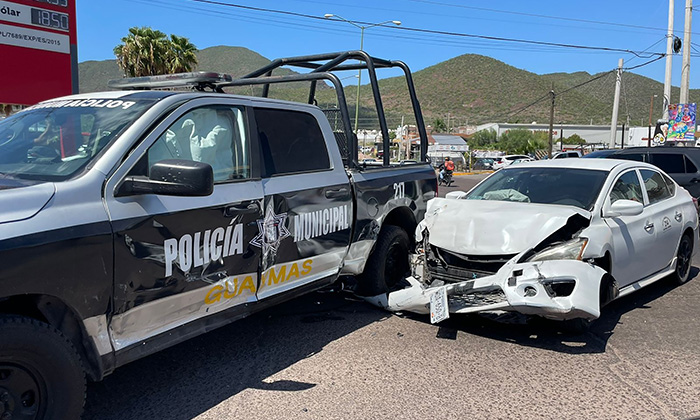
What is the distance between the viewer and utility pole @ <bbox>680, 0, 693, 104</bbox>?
23970 millimetres

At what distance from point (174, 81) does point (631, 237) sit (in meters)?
4.44

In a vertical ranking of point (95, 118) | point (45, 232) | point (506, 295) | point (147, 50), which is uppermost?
point (147, 50)

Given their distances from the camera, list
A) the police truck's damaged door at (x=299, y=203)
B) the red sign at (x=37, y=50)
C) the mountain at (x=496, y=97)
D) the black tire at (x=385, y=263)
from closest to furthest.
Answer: the police truck's damaged door at (x=299, y=203), the black tire at (x=385, y=263), the red sign at (x=37, y=50), the mountain at (x=496, y=97)

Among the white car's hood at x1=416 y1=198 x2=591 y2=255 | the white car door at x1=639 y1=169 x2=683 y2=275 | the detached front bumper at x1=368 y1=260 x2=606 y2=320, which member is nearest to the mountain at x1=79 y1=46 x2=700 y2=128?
the white car door at x1=639 y1=169 x2=683 y2=275

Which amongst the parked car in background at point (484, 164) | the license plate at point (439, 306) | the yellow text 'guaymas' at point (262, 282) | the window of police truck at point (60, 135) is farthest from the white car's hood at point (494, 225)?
the parked car in background at point (484, 164)

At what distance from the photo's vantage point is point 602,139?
101562mm

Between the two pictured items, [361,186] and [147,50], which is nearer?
[361,186]

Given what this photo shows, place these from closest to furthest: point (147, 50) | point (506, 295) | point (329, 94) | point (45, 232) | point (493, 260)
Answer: point (45, 232) → point (506, 295) → point (493, 260) → point (329, 94) → point (147, 50)

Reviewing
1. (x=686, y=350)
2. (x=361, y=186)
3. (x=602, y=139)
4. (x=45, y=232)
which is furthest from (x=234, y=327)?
(x=602, y=139)

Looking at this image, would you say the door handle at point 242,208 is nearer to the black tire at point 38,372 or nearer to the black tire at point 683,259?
the black tire at point 38,372

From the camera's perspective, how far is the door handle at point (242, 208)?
369cm

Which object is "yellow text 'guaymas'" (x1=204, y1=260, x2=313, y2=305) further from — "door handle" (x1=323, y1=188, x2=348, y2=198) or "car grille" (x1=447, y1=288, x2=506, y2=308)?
"car grille" (x1=447, y1=288, x2=506, y2=308)

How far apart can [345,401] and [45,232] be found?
207cm

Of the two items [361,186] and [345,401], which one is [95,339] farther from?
[361,186]
